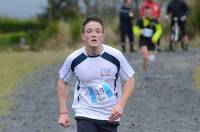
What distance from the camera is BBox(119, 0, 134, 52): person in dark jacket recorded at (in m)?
23.1

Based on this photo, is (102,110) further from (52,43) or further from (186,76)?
(52,43)

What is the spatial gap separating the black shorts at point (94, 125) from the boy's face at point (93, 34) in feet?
2.21

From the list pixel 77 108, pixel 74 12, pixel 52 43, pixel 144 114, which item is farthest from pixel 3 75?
pixel 74 12

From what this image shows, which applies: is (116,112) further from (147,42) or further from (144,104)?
(147,42)

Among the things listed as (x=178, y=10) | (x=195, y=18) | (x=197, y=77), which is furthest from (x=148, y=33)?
(x=195, y=18)

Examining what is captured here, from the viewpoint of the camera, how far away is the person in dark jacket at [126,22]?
75.9 ft

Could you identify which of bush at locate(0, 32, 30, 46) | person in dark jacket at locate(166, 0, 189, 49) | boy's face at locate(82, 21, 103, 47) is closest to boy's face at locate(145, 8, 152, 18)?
person in dark jacket at locate(166, 0, 189, 49)

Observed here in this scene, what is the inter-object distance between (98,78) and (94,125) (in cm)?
41

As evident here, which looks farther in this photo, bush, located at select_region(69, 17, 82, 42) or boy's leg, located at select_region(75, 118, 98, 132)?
bush, located at select_region(69, 17, 82, 42)

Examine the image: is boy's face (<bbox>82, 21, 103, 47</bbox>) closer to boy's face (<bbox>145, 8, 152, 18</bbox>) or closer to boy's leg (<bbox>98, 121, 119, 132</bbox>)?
boy's leg (<bbox>98, 121, 119, 132</bbox>)

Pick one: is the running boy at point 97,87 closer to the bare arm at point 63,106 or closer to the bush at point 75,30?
the bare arm at point 63,106

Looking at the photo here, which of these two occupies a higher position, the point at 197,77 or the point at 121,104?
the point at 121,104

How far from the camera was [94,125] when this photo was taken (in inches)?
256

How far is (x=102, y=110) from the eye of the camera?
21.4 feet
